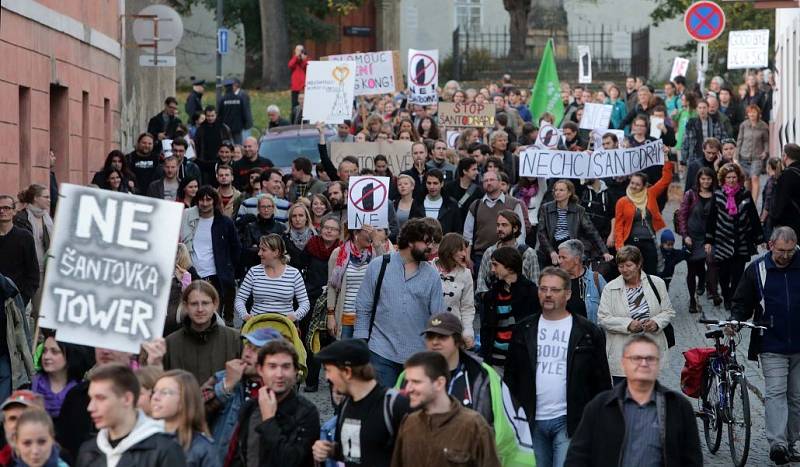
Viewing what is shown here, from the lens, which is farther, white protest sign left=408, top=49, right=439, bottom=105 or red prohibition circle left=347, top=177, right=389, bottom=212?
white protest sign left=408, top=49, right=439, bottom=105

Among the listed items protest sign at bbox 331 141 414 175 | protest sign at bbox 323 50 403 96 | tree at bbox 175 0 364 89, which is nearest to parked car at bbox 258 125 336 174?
protest sign at bbox 323 50 403 96

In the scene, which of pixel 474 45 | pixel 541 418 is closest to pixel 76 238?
pixel 541 418

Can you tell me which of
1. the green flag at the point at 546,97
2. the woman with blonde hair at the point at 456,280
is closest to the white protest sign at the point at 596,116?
the green flag at the point at 546,97

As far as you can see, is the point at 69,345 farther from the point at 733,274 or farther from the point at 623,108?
the point at 623,108

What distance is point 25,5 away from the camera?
820 inches

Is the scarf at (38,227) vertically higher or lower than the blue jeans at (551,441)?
higher

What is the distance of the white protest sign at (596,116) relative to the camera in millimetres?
29453

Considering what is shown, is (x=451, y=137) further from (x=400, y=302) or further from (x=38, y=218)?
(x=400, y=302)

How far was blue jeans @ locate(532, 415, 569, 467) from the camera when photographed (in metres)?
10.4

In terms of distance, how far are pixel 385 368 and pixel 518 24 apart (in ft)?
144

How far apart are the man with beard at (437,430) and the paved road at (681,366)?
5.12 metres

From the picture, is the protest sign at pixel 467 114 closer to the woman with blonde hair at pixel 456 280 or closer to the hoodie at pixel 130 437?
the woman with blonde hair at pixel 456 280

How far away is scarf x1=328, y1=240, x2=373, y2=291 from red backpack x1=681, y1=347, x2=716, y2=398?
2.75 metres

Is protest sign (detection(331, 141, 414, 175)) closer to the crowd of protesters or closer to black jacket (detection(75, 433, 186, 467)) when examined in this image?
the crowd of protesters
